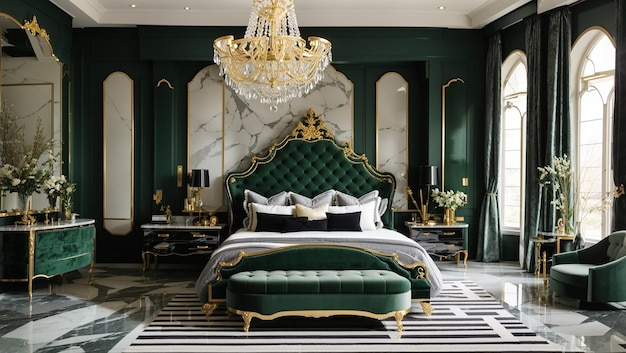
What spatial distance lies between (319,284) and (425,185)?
3618 millimetres

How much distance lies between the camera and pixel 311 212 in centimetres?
709

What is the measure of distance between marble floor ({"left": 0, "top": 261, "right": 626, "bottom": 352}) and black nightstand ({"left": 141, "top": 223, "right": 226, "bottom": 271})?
10.8 inches

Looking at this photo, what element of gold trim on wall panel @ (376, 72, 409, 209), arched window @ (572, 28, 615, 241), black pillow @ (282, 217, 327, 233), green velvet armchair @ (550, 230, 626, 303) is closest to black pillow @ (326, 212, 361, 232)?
black pillow @ (282, 217, 327, 233)

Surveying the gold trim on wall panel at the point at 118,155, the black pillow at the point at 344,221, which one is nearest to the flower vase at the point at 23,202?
the gold trim on wall panel at the point at 118,155

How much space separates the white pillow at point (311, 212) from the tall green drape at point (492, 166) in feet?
7.44

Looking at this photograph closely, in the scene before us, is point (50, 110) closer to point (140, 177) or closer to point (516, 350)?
point (140, 177)

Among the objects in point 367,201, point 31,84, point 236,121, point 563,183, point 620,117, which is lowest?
point 367,201

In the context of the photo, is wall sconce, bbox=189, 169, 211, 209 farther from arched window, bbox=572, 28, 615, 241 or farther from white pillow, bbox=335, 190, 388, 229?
arched window, bbox=572, 28, 615, 241

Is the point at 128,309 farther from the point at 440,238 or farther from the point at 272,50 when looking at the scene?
the point at 440,238

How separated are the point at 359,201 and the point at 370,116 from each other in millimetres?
1212

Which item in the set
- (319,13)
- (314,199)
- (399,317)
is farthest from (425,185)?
(399,317)

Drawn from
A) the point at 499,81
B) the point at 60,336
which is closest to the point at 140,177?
the point at 60,336

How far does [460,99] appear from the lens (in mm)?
8078

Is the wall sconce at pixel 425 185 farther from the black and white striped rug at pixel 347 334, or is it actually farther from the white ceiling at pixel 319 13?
the black and white striped rug at pixel 347 334
